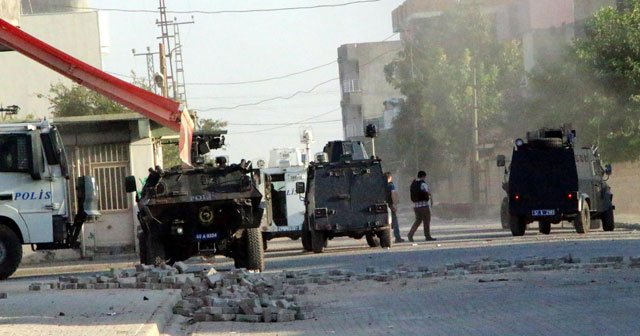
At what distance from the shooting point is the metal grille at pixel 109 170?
35.2 meters

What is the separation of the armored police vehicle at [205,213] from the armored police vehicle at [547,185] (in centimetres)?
1079

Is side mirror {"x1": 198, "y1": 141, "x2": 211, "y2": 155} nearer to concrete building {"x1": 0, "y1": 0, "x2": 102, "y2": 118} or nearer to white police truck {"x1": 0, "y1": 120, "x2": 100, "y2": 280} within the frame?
white police truck {"x1": 0, "y1": 120, "x2": 100, "y2": 280}

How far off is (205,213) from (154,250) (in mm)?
1257

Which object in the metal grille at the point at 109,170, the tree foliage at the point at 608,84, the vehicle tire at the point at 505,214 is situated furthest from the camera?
the tree foliage at the point at 608,84

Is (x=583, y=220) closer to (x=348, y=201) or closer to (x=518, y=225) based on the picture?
(x=518, y=225)

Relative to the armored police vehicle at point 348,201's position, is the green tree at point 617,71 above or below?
above

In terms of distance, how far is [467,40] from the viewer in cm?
8038

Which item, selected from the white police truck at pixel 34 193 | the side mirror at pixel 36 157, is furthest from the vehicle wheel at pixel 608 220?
the side mirror at pixel 36 157

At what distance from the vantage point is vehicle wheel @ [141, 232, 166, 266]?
2430cm

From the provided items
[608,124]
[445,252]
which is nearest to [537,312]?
[445,252]

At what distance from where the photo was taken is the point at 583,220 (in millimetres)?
32969

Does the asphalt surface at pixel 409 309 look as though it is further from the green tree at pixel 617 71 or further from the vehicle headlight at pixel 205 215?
the green tree at pixel 617 71

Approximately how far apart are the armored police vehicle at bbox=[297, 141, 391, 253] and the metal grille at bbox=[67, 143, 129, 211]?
272 inches

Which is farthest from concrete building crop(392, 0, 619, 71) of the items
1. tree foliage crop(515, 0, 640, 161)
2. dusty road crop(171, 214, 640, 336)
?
dusty road crop(171, 214, 640, 336)
